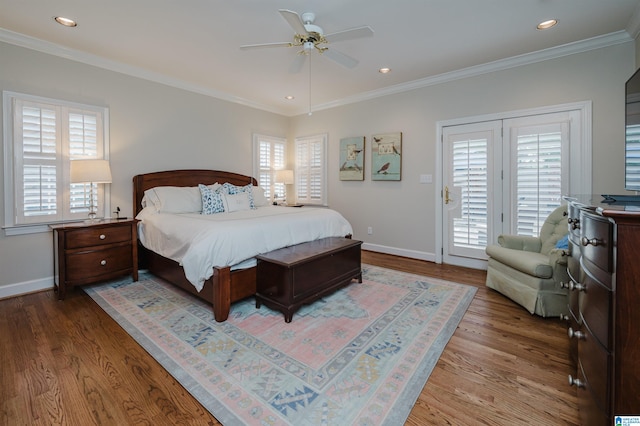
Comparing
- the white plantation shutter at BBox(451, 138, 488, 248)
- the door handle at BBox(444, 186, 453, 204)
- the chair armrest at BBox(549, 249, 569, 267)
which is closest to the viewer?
the chair armrest at BBox(549, 249, 569, 267)

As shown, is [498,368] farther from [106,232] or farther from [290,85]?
[290,85]

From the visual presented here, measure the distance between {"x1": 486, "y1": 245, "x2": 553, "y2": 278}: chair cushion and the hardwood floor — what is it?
15.9 inches

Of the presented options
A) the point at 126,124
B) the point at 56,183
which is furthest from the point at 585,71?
the point at 56,183

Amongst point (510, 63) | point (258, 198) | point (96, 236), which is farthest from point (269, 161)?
point (510, 63)

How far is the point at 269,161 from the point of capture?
5.80m

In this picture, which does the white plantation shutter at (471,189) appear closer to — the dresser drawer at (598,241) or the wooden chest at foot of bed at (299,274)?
the wooden chest at foot of bed at (299,274)

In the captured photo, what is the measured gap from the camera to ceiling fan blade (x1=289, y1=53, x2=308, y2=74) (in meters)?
3.56

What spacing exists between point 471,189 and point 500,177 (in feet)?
1.22

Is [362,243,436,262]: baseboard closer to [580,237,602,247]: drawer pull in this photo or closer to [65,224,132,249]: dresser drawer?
[580,237,602,247]: drawer pull

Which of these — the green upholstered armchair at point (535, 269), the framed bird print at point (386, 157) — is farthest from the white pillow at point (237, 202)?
the green upholstered armchair at point (535, 269)

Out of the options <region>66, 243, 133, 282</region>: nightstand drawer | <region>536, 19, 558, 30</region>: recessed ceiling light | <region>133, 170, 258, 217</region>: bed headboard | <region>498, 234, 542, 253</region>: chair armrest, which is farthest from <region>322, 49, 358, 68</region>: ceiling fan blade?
<region>66, 243, 133, 282</region>: nightstand drawer

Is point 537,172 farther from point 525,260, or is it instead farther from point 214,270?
point 214,270

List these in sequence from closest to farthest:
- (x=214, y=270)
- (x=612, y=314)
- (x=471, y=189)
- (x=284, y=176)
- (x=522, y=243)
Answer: (x=612, y=314), (x=214, y=270), (x=522, y=243), (x=471, y=189), (x=284, y=176)

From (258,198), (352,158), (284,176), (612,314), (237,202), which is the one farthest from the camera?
(284,176)
